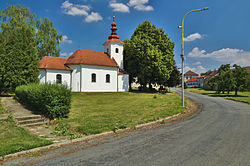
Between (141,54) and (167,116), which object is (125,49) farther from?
(167,116)

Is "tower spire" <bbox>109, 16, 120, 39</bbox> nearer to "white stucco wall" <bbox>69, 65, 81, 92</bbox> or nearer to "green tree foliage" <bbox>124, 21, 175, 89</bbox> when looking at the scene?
"green tree foliage" <bbox>124, 21, 175, 89</bbox>

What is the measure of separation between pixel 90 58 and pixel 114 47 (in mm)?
6697

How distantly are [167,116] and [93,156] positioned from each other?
6.72 meters

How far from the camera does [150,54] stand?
89.3 ft

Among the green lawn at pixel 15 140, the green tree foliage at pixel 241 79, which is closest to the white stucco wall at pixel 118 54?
the green tree foliage at pixel 241 79

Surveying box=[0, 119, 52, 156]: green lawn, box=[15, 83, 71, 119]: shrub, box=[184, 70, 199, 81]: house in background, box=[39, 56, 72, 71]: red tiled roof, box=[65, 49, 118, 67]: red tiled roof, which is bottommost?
box=[0, 119, 52, 156]: green lawn

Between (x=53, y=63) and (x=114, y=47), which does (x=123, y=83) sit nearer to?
(x=114, y=47)

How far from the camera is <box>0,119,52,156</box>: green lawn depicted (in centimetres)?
438

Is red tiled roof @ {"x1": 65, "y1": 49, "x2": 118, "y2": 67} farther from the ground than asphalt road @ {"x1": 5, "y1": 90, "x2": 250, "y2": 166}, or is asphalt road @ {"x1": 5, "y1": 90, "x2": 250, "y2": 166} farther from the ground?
red tiled roof @ {"x1": 65, "y1": 49, "x2": 118, "y2": 67}

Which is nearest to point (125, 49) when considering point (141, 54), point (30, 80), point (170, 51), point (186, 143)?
point (141, 54)

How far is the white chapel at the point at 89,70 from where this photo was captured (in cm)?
2531

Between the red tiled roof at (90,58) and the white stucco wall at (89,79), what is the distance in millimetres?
782

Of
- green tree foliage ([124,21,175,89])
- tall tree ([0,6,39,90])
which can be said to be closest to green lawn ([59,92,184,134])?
tall tree ([0,6,39,90])

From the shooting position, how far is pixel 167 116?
9703mm
